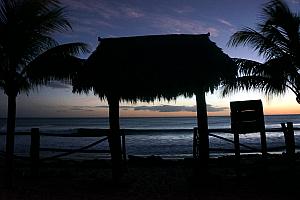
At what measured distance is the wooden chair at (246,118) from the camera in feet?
28.4

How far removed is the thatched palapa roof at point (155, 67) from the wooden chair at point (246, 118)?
0.80 meters

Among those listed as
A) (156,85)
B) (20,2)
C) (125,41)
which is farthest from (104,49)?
(20,2)

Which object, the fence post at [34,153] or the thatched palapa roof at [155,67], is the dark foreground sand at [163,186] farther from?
the thatched palapa roof at [155,67]

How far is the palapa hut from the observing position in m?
8.48

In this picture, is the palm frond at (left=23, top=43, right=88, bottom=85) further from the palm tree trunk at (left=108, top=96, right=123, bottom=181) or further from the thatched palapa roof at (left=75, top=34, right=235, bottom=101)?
the palm tree trunk at (left=108, top=96, right=123, bottom=181)

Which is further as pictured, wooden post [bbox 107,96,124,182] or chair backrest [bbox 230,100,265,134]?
wooden post [bbox 107,96,124,182]

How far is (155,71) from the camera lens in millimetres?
8445

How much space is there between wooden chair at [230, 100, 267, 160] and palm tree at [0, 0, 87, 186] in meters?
4.19

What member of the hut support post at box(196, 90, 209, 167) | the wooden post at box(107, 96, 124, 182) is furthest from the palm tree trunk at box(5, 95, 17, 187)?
the hut support post at box(196, 90, 209, 167)

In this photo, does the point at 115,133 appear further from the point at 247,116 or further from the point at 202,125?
the point at 247,116

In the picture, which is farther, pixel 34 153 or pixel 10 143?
pixel 34 153

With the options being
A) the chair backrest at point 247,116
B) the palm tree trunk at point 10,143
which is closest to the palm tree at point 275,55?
the chair backrest at point 247,116

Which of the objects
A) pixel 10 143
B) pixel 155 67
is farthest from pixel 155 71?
pixel 10 143

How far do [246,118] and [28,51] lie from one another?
18.8 feet
